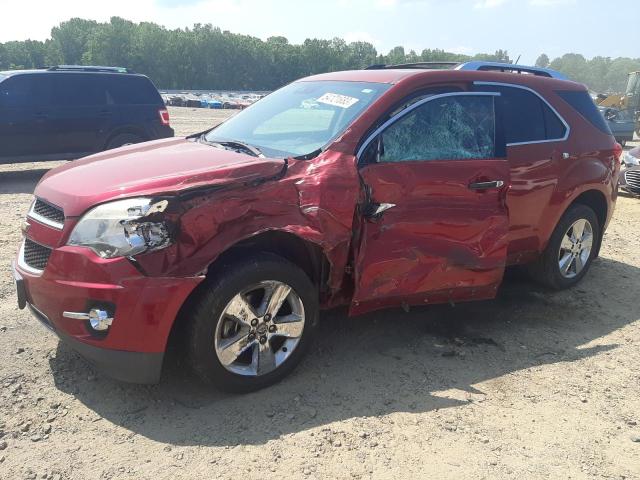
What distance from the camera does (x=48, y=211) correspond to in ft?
10.6

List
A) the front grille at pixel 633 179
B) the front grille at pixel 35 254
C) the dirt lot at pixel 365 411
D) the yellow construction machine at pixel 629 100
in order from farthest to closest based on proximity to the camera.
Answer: the yellow construction machine at pixel 629 100
the front grille at pixel 633 179
the front grille at pixel 35 254
the dirt lot at pixel 365 411

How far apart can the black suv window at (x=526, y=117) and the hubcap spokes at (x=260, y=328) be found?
89.2 inches

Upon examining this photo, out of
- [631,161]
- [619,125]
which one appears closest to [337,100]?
[631,161]

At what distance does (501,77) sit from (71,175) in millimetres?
3278

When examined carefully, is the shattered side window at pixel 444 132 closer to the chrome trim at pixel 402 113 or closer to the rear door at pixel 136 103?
the chrome trim at pixel 402 113

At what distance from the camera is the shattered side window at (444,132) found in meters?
3.69

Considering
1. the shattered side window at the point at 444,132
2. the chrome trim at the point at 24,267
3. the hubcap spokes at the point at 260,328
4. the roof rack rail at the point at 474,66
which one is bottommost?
the hubcap spokes at the point at 260,328

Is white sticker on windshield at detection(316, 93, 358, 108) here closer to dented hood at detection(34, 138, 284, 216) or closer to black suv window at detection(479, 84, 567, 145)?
dented hood at detection(34, 138, 284, 216)

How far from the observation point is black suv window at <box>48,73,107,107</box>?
10125mm

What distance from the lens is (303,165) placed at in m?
3.38

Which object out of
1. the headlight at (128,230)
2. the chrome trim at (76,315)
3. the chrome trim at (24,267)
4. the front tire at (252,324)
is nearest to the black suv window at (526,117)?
the front tire at (252,324)

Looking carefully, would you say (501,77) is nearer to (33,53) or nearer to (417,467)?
(417,467)

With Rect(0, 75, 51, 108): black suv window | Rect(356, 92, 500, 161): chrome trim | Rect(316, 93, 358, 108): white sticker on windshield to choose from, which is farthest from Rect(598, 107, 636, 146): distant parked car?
Rect(316, 93, 358, 108): white sticker on windshield

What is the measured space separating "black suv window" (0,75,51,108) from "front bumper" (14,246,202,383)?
8.08 m
